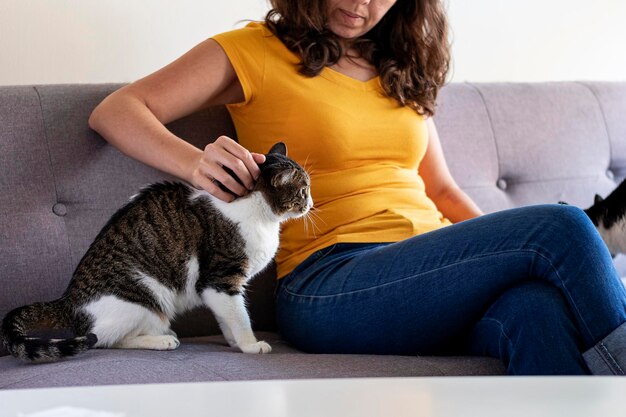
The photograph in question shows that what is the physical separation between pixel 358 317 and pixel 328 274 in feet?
0.42

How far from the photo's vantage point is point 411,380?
711 mm

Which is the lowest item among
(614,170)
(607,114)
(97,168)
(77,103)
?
(614,170)

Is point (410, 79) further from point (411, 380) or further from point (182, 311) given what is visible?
point (411, 380)

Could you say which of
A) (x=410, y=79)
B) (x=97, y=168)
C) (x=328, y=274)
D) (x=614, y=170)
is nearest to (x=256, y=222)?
(x=328, y=274)

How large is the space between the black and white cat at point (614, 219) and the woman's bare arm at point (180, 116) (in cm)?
96

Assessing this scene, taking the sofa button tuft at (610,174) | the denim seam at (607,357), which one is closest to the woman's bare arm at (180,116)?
the denim seam at (607,357)

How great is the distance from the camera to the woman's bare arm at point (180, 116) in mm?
1430

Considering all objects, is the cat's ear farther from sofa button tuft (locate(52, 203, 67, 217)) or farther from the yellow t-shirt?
sofa button tuft (locate(52, 203, 67, 217))

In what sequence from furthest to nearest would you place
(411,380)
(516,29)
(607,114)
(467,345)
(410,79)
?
1. (516,29)
2. (607,114)
3. (410,79)
4. (467,345)
5. (411,380)

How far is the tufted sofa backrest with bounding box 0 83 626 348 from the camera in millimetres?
1652

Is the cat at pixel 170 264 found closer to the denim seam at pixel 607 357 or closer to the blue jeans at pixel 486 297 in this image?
the blue jeans at pixel 486 297

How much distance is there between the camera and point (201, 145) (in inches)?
72.6

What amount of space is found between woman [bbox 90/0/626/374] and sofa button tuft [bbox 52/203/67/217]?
0.19 meters

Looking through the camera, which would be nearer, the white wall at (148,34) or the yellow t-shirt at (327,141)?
the yellow t-shirt at (327,141)
